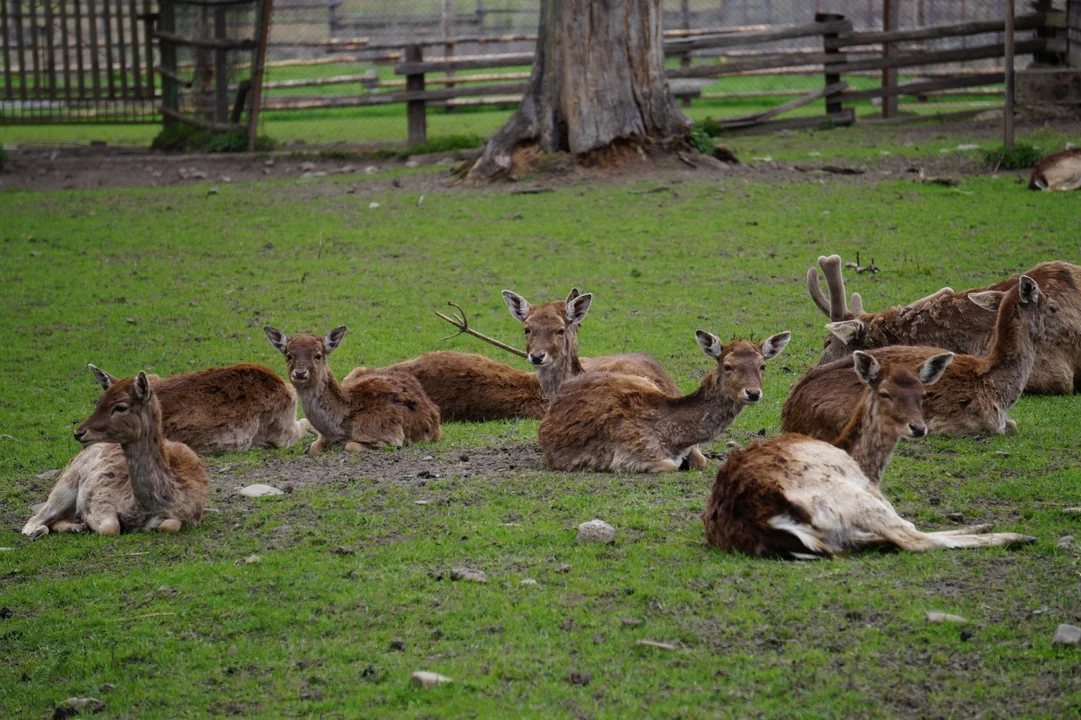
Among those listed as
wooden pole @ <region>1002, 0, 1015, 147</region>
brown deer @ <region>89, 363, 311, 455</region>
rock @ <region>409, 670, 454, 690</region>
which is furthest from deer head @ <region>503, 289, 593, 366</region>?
wooden pole @ <region>1002, 0, 1015, 147</region>

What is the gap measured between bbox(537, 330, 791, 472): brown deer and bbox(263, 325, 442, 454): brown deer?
1.43 metres

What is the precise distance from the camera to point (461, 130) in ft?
80.7

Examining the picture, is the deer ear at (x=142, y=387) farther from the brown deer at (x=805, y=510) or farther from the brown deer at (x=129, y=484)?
the brown deer at (x=805, y=510)

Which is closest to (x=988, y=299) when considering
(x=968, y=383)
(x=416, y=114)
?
(x=968, y=383)

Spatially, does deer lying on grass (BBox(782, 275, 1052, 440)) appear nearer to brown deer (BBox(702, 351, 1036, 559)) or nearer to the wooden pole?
brown deer (BBox(702, 351, 1036, 559))

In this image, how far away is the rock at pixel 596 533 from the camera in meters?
6.30

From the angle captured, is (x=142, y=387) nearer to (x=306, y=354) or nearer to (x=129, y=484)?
(x=129, y=484)

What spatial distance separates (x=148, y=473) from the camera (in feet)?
23.1

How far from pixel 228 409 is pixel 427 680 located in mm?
4464

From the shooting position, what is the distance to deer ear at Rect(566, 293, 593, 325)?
899 cm

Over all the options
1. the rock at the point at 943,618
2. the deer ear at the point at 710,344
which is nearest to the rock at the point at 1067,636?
the rock at the point at 943,618

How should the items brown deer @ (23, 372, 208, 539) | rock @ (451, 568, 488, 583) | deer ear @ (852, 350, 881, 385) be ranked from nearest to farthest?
Result: rock @ (451, 568, 488, 583) < deer ear @ (852, 350, 881, 385) < brown deer @ (23, 372, 208, 539)

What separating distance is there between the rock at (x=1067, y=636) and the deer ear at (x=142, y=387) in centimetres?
448

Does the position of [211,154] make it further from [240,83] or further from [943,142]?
[943,142]
